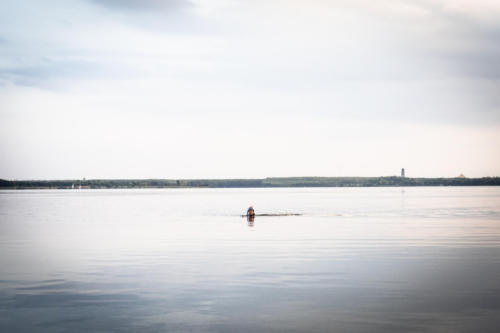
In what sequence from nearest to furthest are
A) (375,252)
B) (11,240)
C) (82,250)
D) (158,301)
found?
(158,301)
(375,252)
(82,250)
(11,240)

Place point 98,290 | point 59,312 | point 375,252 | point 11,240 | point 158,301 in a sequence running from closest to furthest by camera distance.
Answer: point 59,312 < point 158,301 < point 98,290 < point 375,252 < point 11,240

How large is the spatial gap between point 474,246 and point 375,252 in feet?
23.8

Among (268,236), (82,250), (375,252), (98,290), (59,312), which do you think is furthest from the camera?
(268,236)

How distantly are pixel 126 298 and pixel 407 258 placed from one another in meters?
16.4

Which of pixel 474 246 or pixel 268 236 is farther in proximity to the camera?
pixel 268 236

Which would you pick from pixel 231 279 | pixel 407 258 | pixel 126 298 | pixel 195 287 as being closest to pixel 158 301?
pixel 126 298

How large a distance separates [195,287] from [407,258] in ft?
44.0

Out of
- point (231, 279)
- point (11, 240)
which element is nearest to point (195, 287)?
point (231, 279)

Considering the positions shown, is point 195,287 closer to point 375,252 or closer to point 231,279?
point 231,279

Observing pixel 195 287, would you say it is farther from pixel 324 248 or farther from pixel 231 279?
pixel 324 248

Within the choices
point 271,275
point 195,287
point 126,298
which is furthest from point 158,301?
point 271,275

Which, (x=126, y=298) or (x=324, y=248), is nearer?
(x=126, y=298)

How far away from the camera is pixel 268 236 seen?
43.2 m

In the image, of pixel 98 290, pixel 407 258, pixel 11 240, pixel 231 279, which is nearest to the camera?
pixel 98 290
